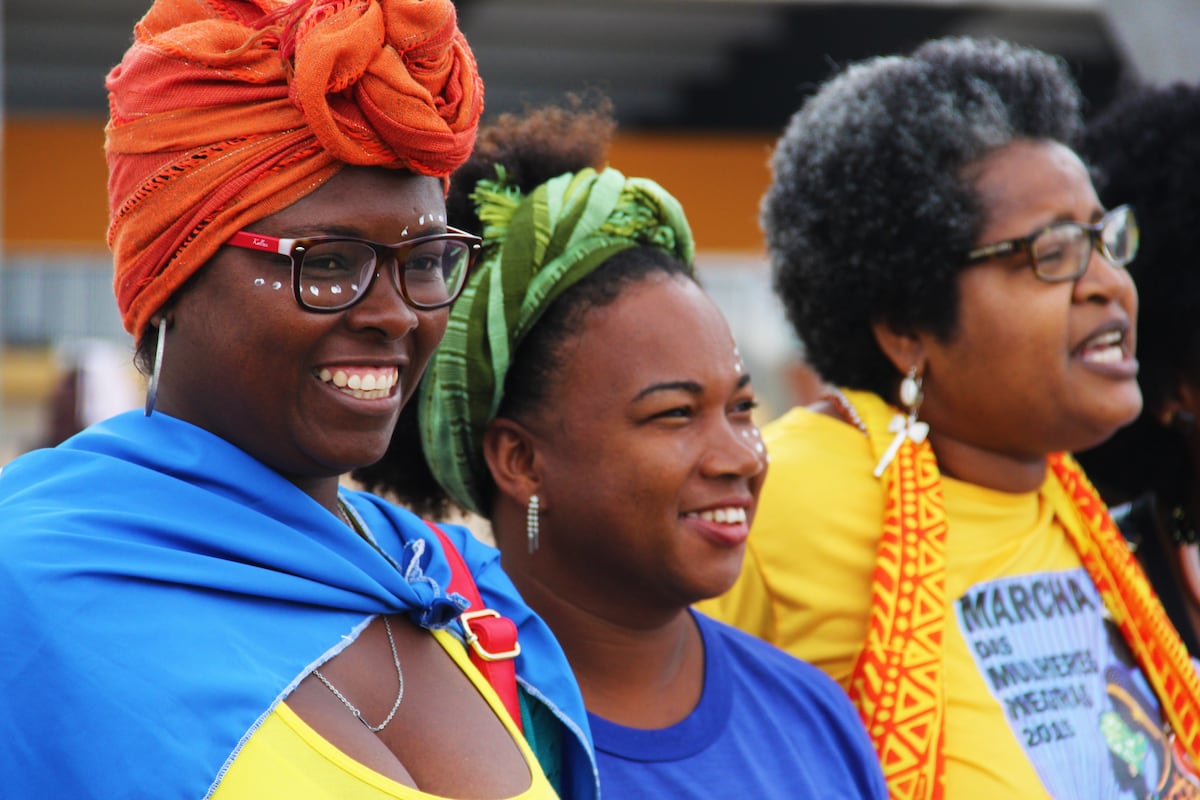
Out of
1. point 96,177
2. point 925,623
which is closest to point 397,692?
point 925,623

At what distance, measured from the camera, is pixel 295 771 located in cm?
159

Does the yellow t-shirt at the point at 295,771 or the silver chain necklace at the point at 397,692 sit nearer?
the yellow t-shirt at the point at 295,771

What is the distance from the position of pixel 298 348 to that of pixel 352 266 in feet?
0.41

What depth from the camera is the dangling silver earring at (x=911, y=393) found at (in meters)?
3.03

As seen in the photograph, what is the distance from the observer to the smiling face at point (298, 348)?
176 cm

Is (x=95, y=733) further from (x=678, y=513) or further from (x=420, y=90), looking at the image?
(x=678, y=513)

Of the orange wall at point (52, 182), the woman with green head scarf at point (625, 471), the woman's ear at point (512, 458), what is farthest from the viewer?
the orange wall at point (52, 182)

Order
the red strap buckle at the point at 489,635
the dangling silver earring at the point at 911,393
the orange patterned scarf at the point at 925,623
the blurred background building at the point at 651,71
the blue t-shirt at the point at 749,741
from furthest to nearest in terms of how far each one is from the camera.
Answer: the blurred background building at the point at 651,71 → the dangling silver earring at the point at 911,393 → the orange patterned scarf at the point at 925,623 → the blue t-shirt at the point at 749,741 → the red strap buckle at the point at 489,635

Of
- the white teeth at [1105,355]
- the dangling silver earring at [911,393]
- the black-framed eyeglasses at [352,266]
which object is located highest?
the black-framed eyeglasses at [352,266]

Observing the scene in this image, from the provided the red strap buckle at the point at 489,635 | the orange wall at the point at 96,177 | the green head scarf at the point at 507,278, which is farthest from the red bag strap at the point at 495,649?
the orange wall at the point at 96,177

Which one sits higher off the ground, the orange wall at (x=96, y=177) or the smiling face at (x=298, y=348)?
the orange wall at (x=96, y=177)

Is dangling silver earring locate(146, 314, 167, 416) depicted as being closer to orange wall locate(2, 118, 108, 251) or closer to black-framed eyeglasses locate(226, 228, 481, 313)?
black-framed eyeglasses locate(226, 228, 481, 313)

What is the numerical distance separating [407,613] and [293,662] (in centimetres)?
26

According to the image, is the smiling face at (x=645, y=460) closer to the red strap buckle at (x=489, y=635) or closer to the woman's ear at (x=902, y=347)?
the red strap buckle at (x=489, y=635)
